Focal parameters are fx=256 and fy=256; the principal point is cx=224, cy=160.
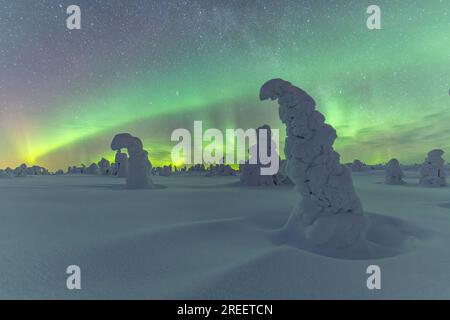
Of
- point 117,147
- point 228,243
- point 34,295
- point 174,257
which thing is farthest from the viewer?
point 117,147

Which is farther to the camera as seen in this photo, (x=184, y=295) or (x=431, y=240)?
(x=431, y=240)

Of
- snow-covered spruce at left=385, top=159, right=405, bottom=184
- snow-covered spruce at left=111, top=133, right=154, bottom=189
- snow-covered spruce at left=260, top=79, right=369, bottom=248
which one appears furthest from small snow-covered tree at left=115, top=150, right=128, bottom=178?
snow-covered spruce at left=260, top=79, right=369, bottom=248

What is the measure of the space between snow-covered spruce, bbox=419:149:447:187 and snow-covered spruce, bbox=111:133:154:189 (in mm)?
26295

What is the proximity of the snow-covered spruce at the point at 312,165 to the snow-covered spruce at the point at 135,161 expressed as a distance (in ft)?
52.8

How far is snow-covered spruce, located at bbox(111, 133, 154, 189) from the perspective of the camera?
20.0m

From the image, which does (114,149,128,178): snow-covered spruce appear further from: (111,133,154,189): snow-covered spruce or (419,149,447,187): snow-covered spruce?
(419,149,447,187): snow-covered spruce

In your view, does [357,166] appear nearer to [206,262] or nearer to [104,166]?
[104,166]

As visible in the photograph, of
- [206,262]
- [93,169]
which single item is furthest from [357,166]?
[206,262]

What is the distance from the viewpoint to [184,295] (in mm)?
3211

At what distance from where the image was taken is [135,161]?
20.9 metres

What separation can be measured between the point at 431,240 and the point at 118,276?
668cm
